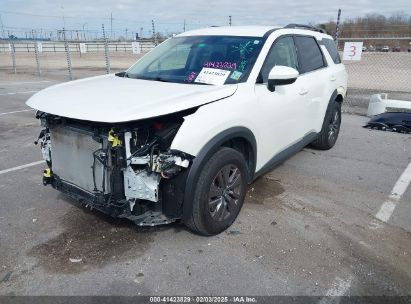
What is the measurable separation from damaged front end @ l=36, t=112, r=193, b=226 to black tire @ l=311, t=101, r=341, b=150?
3.31 meters

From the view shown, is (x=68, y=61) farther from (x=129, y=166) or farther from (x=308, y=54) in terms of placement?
(x=129, y=166)

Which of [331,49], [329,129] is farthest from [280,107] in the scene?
[331,49]

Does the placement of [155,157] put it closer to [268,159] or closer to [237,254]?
[237,254]

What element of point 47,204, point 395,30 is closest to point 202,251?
point 47,204

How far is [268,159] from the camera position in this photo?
165 inches

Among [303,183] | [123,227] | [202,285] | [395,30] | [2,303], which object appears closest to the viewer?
[2,303]

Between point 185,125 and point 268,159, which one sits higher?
point 185,125

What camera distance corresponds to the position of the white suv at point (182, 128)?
3.01m

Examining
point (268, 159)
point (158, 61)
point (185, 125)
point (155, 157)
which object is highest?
point (158, 61)

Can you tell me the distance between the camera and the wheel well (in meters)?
3.67

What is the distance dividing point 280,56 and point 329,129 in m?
2.23

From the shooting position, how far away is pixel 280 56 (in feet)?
14.3

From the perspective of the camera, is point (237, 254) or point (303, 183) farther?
point (303, 183)

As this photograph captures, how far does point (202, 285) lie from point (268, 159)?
1.73 metres
